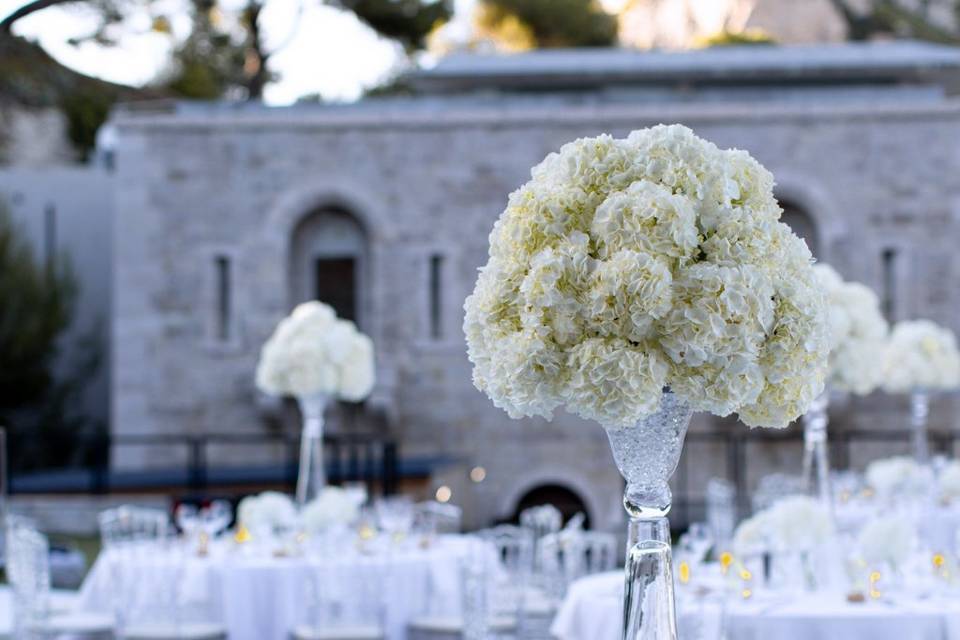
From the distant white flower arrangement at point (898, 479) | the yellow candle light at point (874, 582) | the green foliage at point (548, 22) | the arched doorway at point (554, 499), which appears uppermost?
the green foliage at point (548, 22)

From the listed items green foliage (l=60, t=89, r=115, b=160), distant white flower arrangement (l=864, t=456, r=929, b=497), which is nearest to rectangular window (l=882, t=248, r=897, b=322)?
distant white flower arrangement (l=864, t=456, r=929, b=497)

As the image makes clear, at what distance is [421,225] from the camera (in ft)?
55.6

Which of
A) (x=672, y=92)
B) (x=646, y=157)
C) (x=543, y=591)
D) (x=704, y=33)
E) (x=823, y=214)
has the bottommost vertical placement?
(x=543, y=591)

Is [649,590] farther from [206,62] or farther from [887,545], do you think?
[206,62]

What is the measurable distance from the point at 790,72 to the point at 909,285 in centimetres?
324

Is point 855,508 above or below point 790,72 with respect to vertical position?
below

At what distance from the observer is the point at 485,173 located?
16.9 m

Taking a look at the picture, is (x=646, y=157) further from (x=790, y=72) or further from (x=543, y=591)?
(x=790, y=72)

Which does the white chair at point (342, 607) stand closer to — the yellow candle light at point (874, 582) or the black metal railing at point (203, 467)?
the yellow candle light at point (874, 582)

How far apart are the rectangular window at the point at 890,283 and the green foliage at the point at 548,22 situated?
13200 mm

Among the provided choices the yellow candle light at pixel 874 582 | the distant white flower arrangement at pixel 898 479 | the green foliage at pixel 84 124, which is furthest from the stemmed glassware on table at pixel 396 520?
the green foliage at pixel 84 124

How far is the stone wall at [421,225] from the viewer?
54.8 ft

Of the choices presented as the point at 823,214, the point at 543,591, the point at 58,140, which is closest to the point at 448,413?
the point at 823,214

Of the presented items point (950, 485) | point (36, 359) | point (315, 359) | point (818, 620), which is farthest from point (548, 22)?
point (818, 620)
